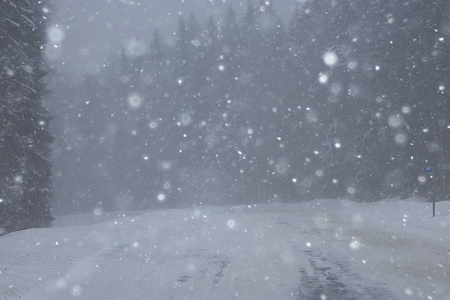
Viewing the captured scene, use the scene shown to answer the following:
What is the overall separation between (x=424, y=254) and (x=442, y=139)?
1873cm

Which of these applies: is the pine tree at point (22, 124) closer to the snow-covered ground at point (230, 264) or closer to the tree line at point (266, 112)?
the snow-covered ground at point (230, 264)

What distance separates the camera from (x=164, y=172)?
57.9 meters

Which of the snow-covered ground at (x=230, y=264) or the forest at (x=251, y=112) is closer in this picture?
the snow-covered ground at (x=230, y=264)

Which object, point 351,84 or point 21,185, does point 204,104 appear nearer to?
point 351,84

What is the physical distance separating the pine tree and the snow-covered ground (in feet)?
15.4

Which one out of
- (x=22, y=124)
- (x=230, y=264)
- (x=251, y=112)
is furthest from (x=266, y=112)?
(x=230, y=264)

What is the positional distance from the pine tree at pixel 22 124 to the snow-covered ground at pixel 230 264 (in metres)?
4.71

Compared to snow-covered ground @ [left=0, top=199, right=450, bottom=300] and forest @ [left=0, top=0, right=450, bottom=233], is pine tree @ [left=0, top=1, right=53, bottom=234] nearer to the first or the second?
forest @ [left=0, top=0, right=450, bottom=233]

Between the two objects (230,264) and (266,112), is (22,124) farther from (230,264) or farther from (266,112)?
(266,112)

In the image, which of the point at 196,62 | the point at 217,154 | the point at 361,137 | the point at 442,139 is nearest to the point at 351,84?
the point at 361,137

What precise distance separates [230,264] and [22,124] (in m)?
12.6

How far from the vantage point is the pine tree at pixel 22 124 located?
1770 centimetres

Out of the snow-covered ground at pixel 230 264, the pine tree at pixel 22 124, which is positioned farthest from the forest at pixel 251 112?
the snow-covered ground at pixel 230 264

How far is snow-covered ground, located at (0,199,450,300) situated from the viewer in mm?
7164
